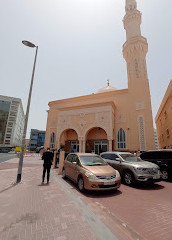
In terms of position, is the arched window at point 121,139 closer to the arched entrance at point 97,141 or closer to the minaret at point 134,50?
the arched entrance at point 97,141

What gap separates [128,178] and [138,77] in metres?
18.2

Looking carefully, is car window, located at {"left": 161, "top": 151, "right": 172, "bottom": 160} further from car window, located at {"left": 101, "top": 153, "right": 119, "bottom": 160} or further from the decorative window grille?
the decorative window grille

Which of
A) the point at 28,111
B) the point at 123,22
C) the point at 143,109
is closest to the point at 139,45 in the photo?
the point at 123,22

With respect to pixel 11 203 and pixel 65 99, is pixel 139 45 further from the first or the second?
pixel 11 203

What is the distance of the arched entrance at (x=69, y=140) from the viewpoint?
72.9 ft

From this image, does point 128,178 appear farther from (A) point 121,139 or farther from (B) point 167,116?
(B) point 167,116

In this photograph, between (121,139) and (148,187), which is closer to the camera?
(148,187)

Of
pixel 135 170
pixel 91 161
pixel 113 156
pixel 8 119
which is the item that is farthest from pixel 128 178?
pixel 8 119

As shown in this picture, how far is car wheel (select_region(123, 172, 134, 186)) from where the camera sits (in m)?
6.25

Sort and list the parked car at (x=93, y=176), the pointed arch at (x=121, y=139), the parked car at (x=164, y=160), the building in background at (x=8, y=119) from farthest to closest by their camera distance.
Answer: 1. the building in background at (x=8, y=119)
2. the pointed arch at (x=121, y=139)
3. the parked car at (x=164, y=160)
4. the parked car at (x=93, y=176)

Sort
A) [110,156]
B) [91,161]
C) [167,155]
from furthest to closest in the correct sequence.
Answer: [110,156] < [167,155] < [91,161]

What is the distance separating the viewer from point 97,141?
810 inches

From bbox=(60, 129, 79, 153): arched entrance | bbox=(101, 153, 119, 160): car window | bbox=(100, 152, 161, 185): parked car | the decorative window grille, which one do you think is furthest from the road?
bbox=(60, 129, 79, 153): arched entrance

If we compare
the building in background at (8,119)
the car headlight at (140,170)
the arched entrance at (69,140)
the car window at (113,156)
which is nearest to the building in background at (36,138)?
the building in background at (8,119)
